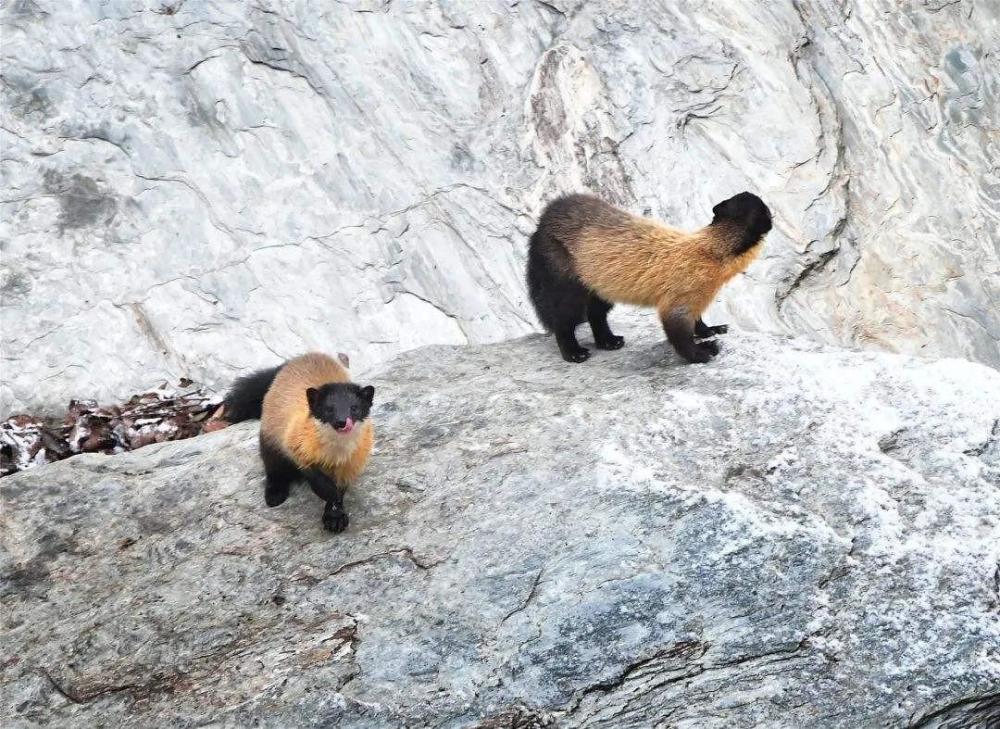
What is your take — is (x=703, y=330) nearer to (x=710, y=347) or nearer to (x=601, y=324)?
(x=710, y=347)

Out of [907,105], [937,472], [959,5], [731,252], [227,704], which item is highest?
[959,5]

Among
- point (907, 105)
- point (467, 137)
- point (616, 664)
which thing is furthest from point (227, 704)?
point (907, 105)

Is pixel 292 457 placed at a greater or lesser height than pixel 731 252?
lesser

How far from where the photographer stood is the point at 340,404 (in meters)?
6.26

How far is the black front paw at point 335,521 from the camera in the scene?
6289mm

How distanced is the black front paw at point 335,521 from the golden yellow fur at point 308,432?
22cm

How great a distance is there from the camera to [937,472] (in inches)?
240

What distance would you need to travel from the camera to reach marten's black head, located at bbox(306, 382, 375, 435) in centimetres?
620

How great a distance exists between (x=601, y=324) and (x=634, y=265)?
0.67 meters

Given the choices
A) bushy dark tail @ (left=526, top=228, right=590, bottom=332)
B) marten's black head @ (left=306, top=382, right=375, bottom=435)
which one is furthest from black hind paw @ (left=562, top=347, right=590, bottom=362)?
marten's black head @ (left=306, top=382, right=375, bottom=435)

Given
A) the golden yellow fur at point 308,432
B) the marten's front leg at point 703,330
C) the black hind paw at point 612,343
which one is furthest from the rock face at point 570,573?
the black hind paw at point 612,343

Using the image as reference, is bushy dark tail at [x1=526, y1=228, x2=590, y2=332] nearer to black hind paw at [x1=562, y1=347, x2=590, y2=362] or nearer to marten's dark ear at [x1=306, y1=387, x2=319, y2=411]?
black hind paw at [x1=562, y1=347, x2=590, y2=362]

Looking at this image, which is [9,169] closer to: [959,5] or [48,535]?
[48,535]

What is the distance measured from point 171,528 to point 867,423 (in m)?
4.17
